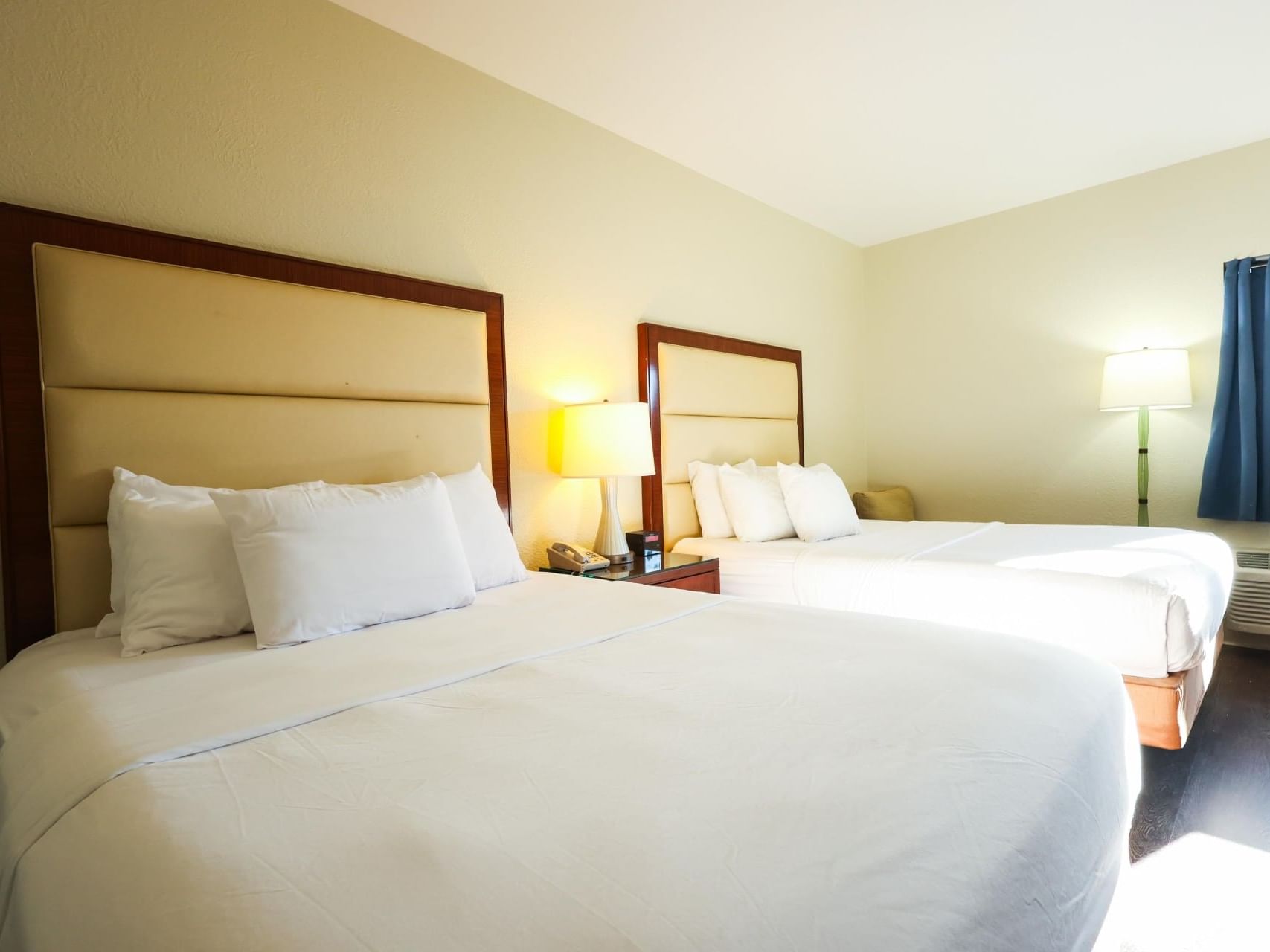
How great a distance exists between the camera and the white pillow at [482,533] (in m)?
2.05

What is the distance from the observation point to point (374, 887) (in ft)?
2.01

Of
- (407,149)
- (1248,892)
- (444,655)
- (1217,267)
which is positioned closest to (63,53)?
(407,149)

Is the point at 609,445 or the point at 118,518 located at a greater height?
the point at 609,445

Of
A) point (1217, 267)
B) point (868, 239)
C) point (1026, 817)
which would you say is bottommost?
→ point (1026, 817)

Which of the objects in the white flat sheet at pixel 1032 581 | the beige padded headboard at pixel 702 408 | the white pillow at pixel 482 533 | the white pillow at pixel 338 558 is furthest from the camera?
the beige padded headboard at pixel 702 408

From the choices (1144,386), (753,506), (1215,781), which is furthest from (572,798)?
(1144,386)

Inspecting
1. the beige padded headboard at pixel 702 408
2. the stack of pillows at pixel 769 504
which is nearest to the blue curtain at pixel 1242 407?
the stack of pillows at pixel 769 504

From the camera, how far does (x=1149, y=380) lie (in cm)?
347

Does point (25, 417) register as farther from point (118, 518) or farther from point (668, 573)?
point (668, 573)

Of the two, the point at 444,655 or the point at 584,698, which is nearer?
the point at 584,698

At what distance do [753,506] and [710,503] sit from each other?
0.72 ft

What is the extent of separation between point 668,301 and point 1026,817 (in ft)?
9.39

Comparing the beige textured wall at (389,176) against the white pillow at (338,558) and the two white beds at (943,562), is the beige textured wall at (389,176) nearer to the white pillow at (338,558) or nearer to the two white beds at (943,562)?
the two white beds at (943,562)

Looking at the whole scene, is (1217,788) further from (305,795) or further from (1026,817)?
(305,795)
